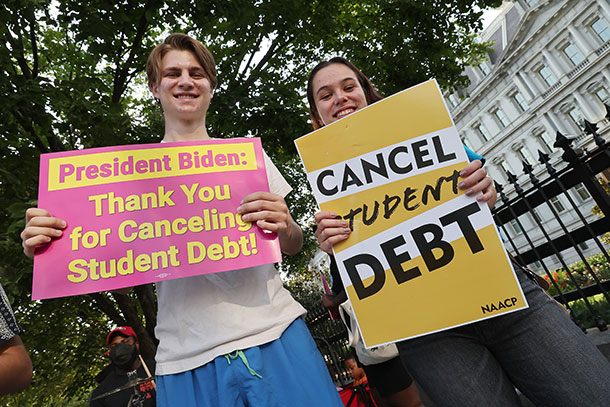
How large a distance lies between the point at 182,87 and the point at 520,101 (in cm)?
3662

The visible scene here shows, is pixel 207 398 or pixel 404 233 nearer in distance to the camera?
pixel 207 398

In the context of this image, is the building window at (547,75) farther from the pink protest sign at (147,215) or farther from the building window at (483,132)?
the pink protest sign at (147,215)

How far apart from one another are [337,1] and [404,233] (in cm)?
700

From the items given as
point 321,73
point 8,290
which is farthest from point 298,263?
point 321,73

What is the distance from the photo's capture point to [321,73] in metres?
1.94

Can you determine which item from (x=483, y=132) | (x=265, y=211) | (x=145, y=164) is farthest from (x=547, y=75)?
(x=145, y=164)

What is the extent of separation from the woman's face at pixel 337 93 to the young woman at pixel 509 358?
63 centimetres

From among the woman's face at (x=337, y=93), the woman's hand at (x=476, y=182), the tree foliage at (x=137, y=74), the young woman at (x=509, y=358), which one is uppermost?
the tree foliage at (x=137, y=74)

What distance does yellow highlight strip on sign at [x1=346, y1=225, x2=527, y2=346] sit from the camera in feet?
4.26

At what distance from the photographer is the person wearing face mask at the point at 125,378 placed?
452cm

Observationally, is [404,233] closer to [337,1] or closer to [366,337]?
[366,337]

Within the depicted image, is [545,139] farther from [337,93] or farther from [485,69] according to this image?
[337,93]

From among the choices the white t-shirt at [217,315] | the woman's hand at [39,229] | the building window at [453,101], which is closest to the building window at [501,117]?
the building window at [453,101]

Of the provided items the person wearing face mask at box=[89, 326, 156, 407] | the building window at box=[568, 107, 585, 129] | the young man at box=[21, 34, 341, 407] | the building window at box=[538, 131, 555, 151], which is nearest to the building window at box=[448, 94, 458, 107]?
the building window at box=[538, 131, 555, 151]
